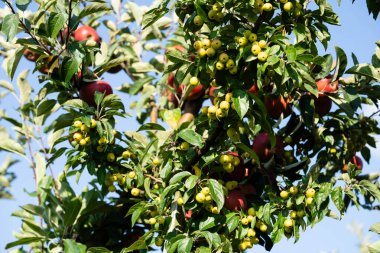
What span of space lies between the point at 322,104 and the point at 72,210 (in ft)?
4.43

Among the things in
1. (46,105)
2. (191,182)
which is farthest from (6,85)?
(191,182)

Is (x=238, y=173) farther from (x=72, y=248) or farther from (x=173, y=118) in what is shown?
(x=72, y=248)

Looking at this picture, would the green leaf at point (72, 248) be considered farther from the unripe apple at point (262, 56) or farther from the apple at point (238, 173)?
the unripe apple at point (262, 56)

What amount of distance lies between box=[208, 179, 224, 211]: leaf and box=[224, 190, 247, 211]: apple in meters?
0.27

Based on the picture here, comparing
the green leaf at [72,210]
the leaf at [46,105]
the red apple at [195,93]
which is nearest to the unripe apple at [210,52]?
the leaf at [46,105]

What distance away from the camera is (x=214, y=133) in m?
2.27

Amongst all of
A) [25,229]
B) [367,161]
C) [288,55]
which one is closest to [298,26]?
[288,55]

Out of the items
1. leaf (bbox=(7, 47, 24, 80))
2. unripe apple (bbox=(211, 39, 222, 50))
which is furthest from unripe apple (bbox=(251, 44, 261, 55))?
leaf (bbox=(7, 47, 24, 80))

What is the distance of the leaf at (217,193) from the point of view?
2.18m

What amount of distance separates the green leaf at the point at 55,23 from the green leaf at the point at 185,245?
968 millimetres

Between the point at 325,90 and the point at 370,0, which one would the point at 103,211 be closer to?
the point at 325,90

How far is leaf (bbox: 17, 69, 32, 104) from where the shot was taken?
363 cm

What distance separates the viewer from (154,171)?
8.46 ft

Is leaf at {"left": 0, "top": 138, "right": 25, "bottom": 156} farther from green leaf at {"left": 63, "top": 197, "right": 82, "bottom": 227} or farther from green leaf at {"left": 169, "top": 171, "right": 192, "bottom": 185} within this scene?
green leaf at {"left": 169, "top": 171, "right": 192, "bottom": 185}
